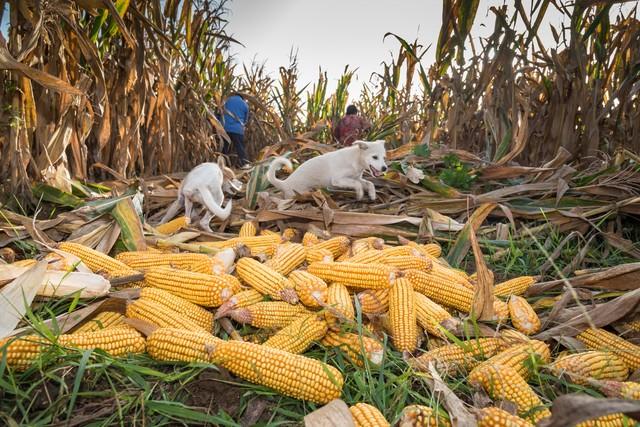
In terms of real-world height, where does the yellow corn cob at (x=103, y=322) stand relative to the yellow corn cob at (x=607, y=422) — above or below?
above

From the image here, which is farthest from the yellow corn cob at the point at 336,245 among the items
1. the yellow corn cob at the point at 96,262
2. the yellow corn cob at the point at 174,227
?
the yellow corn cob at the point at 174,227

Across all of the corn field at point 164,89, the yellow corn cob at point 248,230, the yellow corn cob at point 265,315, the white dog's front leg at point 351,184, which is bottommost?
the yellow corn cob at point 265,315

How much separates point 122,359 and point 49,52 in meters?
3.61

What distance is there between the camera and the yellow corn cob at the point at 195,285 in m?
1.77

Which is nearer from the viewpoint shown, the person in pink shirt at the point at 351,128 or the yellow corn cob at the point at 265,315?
the yellow corn cob at the point at 265,315

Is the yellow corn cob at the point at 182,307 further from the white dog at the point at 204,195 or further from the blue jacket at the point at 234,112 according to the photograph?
the blue jacket at the point at 234,112

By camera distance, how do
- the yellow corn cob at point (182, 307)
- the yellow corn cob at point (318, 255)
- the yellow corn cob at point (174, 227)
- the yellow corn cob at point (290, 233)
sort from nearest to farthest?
the yellow corn cob at point (182, 307), the yellow corn cob at point (318, 255), the yellow corn cob at point (290, 233), the yellow corn cob at point (174, 227)

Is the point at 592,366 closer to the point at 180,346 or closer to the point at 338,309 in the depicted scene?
the point at 338,309

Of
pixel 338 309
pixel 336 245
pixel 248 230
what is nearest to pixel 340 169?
pixel 248 230

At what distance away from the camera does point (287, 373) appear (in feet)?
4.23

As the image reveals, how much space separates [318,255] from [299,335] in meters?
0.78

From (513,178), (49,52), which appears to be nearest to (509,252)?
(513,178)

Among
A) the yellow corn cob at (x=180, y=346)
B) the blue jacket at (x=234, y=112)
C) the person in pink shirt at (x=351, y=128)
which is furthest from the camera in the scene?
the person in pink shirt at (x=351, y=128)

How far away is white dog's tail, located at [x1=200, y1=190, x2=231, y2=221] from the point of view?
3.55 m
